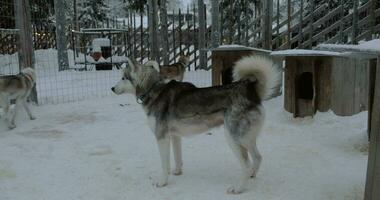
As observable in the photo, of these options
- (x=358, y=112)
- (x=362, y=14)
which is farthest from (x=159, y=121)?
(x=362, y=14)

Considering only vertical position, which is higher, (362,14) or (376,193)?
(362,14)

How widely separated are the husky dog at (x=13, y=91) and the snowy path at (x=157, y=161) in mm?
183

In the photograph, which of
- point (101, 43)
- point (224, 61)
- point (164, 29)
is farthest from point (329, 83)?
point (101, 43)

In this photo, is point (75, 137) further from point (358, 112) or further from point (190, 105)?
point (358, 112)

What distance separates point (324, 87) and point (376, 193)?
10.6 feet

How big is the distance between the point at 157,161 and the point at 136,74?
1.07 metres

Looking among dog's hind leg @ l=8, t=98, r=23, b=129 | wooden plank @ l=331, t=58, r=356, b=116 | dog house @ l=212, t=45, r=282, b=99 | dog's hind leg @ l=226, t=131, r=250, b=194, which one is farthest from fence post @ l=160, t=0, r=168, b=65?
dog's hind leg @ l=226, t=131, r=250, b=194

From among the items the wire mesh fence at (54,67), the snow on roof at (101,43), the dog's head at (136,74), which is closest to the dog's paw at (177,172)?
the dog's head at (136,74)

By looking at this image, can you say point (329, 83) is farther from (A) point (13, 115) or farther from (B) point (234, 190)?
(A) point (13, 115)

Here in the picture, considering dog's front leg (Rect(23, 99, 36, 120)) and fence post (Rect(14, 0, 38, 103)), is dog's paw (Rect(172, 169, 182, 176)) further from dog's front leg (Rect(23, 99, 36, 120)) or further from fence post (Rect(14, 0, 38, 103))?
fence post (Rect(14, 0, 38, 103))

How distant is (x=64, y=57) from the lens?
1271 cm

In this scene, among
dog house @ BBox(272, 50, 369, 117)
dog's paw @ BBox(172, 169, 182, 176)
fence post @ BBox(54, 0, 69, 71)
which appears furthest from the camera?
fence post @ BBox(54, 0, 69, 71)

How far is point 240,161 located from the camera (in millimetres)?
3643

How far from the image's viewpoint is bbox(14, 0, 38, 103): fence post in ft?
24.1
